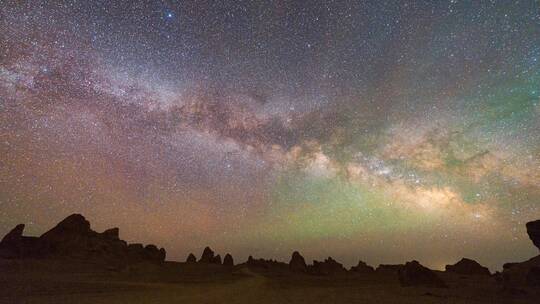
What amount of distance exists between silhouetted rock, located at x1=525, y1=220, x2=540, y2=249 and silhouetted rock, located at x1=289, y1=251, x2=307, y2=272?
176ft

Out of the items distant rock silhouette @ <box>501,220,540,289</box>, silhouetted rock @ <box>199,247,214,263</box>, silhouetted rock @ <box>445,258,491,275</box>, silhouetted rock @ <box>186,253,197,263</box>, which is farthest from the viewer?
silhouetted rock @ <box>199,247,214,263</box>

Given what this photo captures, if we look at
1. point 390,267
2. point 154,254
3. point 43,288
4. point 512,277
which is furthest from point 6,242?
point 390,267

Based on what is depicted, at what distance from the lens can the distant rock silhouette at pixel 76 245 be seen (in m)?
55.8

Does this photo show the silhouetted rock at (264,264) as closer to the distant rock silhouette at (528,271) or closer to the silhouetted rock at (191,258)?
the silhouetted rock at (191,258)

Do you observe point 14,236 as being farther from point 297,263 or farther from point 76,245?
point 297,263

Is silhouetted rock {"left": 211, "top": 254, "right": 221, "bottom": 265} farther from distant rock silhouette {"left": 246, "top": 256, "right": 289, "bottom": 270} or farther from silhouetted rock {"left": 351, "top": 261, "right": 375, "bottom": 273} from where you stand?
silhouetted rock {"left": 351, "top": 261, "right": 375, "bottom": 273}

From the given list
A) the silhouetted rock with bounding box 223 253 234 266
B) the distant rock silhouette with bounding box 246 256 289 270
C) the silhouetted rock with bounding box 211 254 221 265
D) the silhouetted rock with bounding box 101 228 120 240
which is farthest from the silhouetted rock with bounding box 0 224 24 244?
the distant rock silhouette with bounding box 246 256 289 270

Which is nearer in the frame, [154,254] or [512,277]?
[512,277]

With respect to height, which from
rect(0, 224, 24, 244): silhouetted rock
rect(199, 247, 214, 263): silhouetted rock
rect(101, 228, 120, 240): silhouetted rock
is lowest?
rect(199, 247, 214, 263): silhouetted rock

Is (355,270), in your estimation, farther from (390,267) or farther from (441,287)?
(441,287)

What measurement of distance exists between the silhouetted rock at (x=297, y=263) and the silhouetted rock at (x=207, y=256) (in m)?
21.7

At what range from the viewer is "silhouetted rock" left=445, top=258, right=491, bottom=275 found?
71.1 metres

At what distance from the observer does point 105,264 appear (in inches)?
2203

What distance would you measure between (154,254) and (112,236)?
10.5 metres
